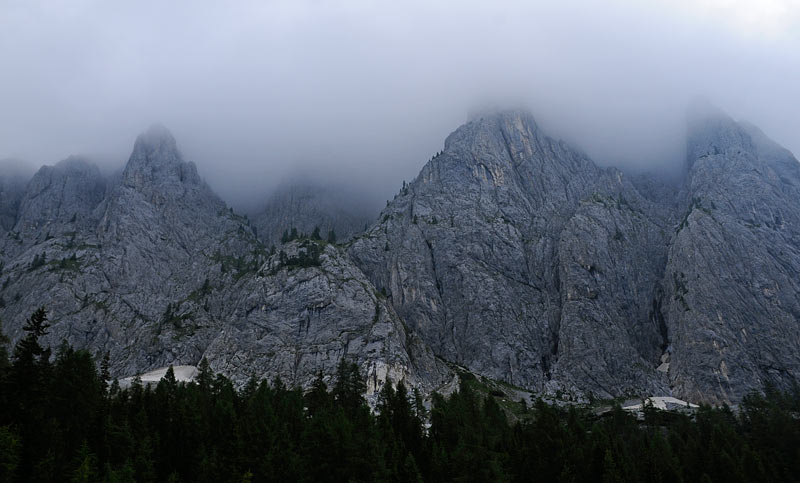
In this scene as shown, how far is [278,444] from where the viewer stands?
72.3 metres

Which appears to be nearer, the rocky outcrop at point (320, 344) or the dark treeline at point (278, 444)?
→ the dark treeline at point (278, 444)

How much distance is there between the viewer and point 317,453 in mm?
72812

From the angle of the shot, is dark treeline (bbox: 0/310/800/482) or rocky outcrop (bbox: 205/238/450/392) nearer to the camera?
dark treeline (bbox: 0/310/800/482)

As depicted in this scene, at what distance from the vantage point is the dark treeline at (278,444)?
6362cm

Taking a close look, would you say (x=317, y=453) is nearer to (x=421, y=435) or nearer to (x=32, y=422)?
(x=421, y=435)

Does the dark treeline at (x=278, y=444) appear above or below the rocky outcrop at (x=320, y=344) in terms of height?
below

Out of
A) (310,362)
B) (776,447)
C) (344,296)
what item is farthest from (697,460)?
(344,296)

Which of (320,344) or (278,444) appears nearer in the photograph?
(278,444)

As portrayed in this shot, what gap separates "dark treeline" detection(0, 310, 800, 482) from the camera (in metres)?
63.6

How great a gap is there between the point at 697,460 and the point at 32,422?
9275cm

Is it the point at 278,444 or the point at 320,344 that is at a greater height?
the point at 320,344

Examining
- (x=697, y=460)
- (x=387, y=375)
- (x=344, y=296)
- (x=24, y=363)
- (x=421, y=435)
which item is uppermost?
(x=344, y=296)

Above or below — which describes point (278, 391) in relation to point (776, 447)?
above

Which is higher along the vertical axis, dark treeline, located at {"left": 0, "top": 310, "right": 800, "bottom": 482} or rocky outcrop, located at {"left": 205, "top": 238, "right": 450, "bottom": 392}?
rocky outcrop, located at {"left": 205, "top": 238, "right": 450, "bottom": 392}
